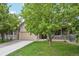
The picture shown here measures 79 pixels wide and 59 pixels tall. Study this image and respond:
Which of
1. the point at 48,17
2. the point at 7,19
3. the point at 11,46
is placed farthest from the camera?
the point at 7,19

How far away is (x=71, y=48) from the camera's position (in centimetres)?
608

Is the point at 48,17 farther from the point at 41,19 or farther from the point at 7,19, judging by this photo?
the point at 7,19

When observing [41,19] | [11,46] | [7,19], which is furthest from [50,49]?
[7,19]

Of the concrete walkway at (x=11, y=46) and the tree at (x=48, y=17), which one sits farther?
the concrete walkway at (x=11, y=46)

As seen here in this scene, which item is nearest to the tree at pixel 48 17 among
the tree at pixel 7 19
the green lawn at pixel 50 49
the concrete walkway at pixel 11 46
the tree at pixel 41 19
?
the tree at pixel 41 19

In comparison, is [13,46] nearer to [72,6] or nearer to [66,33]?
[66,33]

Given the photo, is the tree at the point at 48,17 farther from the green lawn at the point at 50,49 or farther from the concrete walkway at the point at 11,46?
the concrete walkway at the point at 11,46

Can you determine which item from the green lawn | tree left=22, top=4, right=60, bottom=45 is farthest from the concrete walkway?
tree left=22, top=4, right=60, bottom=45

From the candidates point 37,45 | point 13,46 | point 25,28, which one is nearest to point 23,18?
point 25,28

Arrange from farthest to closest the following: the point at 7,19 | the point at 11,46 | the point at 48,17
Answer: the point at 7,19 < the point at 11,46 < the point at 48,17

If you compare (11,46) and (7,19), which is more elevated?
(7,19)

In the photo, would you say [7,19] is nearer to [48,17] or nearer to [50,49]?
[48,17]

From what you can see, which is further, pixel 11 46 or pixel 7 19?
pixel 7 19

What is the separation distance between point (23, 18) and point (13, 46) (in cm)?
106
